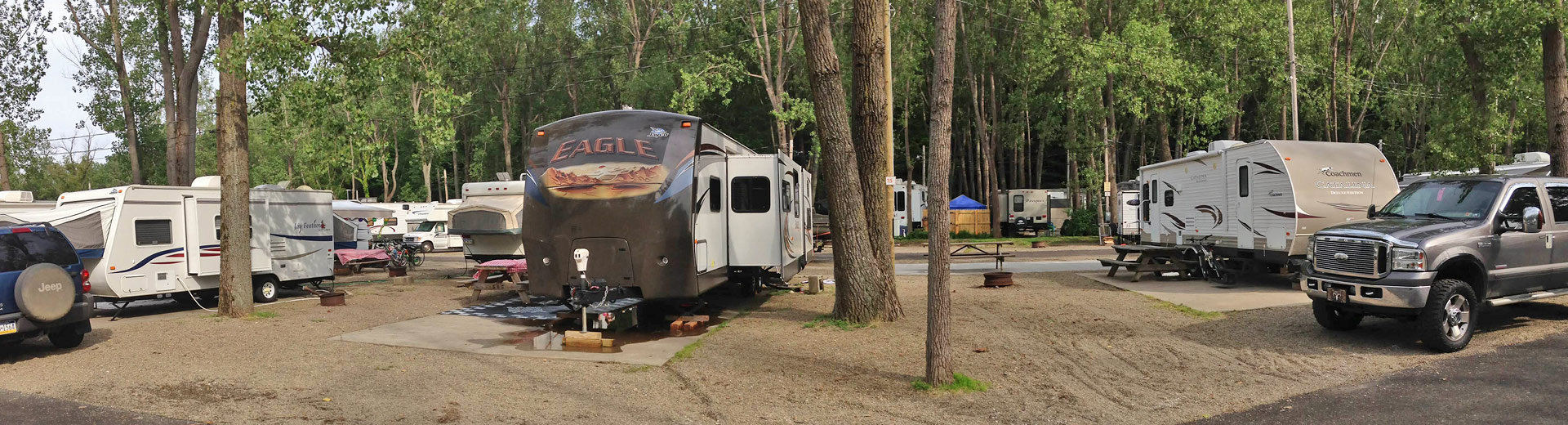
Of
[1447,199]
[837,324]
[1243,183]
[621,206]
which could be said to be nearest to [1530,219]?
[1447,199]

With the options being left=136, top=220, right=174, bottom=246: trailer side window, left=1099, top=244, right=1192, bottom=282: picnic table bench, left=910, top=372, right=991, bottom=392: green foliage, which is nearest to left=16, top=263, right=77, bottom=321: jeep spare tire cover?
left=136, top=220, right=174, bottom=246: trailer side window

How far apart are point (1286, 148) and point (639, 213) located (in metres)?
10.7

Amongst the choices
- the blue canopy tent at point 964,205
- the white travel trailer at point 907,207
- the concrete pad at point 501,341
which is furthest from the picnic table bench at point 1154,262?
the blue canopy tent at point 964,205

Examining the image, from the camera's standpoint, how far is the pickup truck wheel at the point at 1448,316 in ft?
28.0

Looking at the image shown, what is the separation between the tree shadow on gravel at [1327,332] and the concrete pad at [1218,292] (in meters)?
1.18

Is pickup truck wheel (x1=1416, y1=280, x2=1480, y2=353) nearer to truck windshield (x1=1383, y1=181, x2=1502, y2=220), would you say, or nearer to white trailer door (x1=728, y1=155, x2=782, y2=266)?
truck windshield (x1=1383, y1=181, x2=1502, y2=220)

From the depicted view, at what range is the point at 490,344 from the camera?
10.4 m

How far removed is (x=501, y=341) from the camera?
35.2 ft

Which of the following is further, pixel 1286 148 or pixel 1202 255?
pixel 1202 255

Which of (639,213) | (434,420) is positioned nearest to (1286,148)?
(639,213)

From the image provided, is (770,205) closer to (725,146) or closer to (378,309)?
(725,146)

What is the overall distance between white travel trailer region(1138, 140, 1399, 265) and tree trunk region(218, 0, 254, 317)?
15.5 meters

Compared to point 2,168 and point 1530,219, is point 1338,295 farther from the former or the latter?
point 2,168

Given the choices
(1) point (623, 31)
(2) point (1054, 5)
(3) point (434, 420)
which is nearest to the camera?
(3) point (434, 420)
